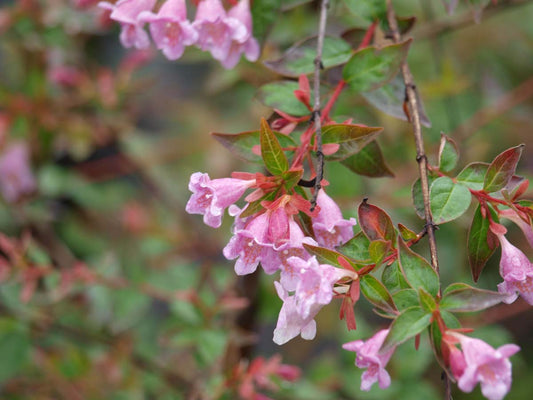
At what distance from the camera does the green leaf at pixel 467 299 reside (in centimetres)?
42

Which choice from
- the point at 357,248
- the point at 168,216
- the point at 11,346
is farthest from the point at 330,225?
the point at 168,216

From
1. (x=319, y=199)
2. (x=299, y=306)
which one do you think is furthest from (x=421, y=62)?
(x=299, y=306)

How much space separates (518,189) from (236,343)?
52 centimetres

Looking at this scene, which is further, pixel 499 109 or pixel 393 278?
pixel 499 109

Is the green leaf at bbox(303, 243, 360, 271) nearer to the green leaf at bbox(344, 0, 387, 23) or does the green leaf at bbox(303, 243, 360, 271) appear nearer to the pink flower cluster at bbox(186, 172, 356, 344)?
the pink flower cluster at bbox(186, 172, 356, 344)

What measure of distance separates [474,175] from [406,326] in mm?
172

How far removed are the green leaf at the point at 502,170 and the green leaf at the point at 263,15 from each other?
32cm

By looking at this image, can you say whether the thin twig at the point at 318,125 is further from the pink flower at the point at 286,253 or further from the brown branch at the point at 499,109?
the brown branch at the point at 499,109

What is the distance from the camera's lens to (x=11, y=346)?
39.4 inches

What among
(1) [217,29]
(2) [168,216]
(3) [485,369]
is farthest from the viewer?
(2) [168,216]

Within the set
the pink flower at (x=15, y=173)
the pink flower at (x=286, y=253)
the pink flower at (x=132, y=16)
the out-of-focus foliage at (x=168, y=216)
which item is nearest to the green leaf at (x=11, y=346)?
the out-of-focus foliage at (x=168, y=216)

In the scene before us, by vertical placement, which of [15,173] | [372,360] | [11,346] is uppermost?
[372,360]

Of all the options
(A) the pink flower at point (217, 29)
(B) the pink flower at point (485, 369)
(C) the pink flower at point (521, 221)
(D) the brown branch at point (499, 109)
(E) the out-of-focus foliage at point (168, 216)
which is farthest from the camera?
(D) the brown branch at point (499, 109)

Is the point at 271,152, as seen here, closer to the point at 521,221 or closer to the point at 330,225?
the point at 330,225
